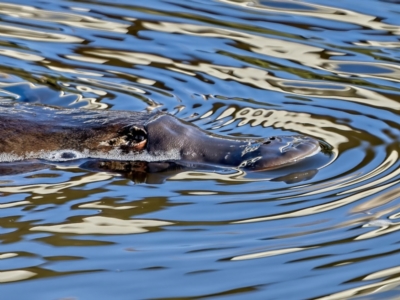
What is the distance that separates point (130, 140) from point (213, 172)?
0.60 m

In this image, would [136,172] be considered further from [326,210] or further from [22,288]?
[22,288]

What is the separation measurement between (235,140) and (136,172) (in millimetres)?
667

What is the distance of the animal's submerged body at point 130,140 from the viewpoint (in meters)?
5.74

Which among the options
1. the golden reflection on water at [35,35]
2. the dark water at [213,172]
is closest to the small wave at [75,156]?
the dark water at [213,172]

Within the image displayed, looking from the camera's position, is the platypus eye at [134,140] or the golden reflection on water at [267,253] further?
the platypus eye at [134,140]

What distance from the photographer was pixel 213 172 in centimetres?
557

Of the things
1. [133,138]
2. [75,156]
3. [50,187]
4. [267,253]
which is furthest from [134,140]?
[267,253]

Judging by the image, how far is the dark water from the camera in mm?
4051

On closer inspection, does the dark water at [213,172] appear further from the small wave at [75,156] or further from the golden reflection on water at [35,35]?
the small wave at [75,156]

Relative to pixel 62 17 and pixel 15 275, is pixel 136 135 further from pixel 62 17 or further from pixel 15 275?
pixel 62 17

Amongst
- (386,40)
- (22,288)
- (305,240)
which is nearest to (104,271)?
(22,288)

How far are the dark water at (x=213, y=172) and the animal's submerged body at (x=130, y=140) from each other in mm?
190

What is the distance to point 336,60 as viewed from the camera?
7.90 meters

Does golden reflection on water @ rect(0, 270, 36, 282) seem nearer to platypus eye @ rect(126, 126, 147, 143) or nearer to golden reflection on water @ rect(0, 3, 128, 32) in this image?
platypus eye @ rect(126, 126, 147, 143)
